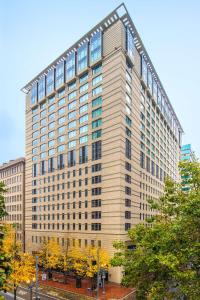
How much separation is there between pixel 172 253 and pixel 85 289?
35527 millimetres

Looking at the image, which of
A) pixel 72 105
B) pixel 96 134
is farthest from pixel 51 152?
pixel 96 134

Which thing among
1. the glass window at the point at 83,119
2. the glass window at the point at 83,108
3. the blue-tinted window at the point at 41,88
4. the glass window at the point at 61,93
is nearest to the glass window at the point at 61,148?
the glass window at the point at 83,119

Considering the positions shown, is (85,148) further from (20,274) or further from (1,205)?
(1,205)

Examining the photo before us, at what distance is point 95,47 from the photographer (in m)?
62.6

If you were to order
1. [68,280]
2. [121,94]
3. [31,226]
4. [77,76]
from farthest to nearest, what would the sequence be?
1. [31,226]
2. [77,76]
3. [121,94]
4. [68,280]

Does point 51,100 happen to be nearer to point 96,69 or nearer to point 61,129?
point 61,129

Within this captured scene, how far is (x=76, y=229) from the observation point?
203 feet

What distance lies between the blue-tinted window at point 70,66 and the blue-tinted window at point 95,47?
670 centimetres

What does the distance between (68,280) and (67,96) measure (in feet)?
133

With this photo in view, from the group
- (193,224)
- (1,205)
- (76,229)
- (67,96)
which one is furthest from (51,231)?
(193,224)

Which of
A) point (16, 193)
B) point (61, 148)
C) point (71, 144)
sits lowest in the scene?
point (16, 193)

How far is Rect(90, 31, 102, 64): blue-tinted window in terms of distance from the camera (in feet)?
202

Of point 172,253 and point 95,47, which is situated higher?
point 95,47

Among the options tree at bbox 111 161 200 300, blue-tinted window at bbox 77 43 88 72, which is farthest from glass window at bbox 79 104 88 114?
tree at bbox 111 161 200 300
